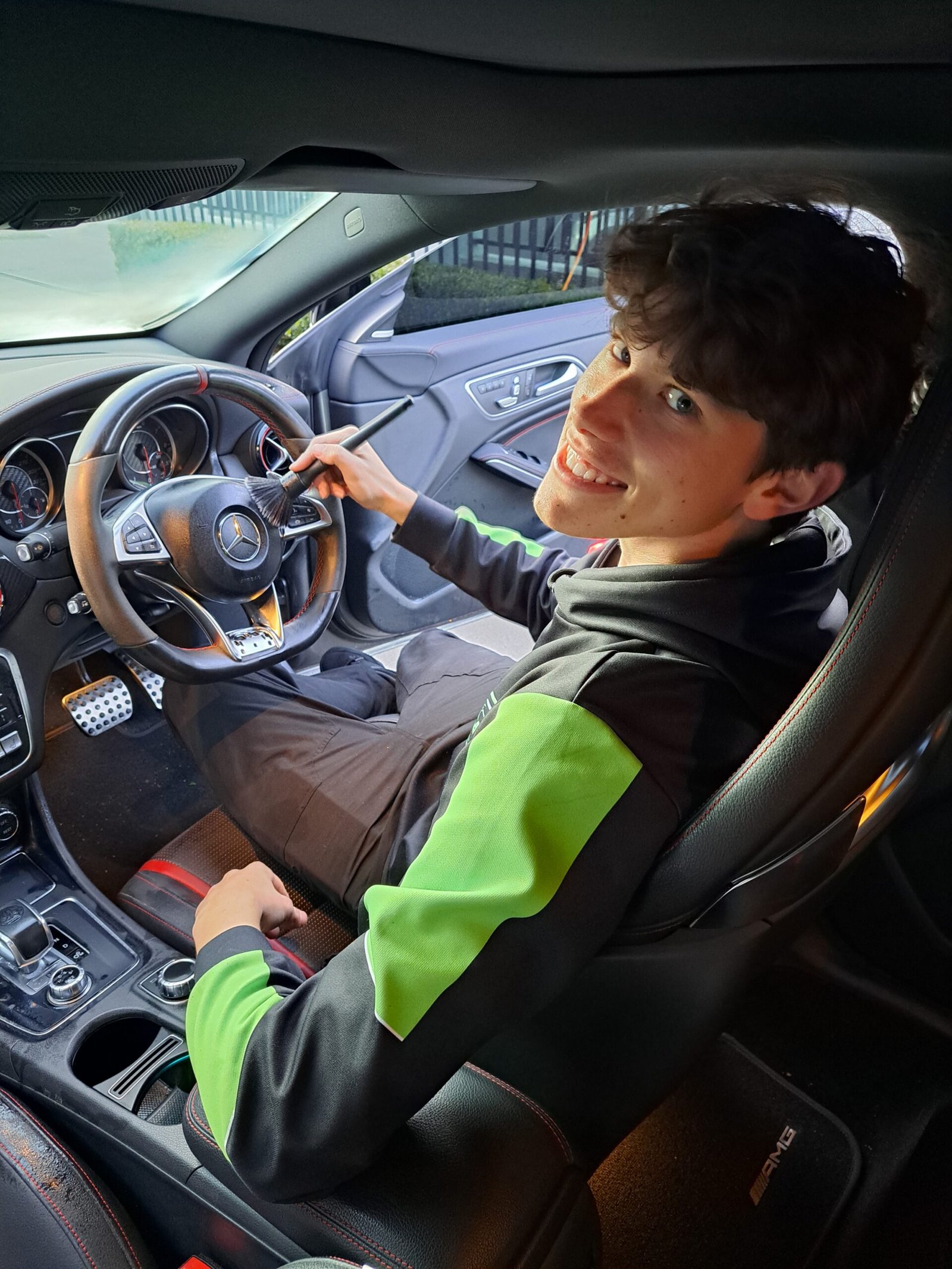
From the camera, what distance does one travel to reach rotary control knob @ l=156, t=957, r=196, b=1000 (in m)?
1.33

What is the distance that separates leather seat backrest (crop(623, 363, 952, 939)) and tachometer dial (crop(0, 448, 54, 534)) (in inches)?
42.7

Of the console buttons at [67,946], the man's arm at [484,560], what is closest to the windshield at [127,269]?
the man's arm at [484,560]

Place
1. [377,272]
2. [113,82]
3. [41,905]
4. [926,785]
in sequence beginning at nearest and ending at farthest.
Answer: [113,82] < [926,785] < [41,905] < [377,272]

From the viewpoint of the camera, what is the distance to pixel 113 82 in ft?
2.45

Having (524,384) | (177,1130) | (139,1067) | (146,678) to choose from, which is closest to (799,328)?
(177,1130)

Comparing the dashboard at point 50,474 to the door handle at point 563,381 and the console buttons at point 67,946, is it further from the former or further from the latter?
the door handle at point 563,381

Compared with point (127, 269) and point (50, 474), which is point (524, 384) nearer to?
point (127, 269)

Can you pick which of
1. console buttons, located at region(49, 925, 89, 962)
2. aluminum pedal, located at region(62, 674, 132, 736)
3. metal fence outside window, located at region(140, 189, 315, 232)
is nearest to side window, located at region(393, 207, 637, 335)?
metal fence outside window, located at region(140, 189, 315, 232)

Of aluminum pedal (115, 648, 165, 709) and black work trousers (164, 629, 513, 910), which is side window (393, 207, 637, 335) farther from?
aluminum pedal (115, 648, 165, 709)

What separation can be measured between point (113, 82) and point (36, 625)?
0.88m

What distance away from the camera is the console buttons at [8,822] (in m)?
1.50

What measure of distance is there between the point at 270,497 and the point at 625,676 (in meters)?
0.91

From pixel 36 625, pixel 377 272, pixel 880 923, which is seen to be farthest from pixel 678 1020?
pixel 377 272

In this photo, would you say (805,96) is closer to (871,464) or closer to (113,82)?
(871,464)
